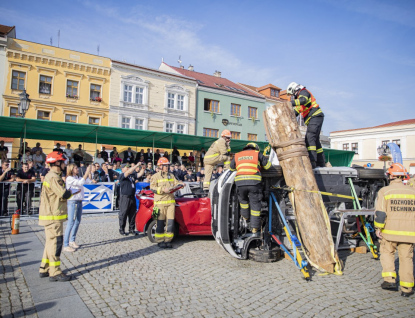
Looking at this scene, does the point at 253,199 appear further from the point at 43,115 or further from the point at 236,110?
the point at 236,110

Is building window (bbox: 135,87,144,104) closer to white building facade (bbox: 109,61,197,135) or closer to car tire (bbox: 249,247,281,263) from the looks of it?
white building facade (bbox: 109,61,197,135)

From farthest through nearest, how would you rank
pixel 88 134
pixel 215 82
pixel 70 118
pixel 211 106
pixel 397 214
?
pixel 215 82 → pixel 211 106 → pixel 70 118 → pixel 88 134 → pixel 397 214

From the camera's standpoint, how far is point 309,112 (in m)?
6.83

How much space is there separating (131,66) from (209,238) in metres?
23.6

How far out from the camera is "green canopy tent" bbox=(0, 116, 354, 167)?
14.4 m

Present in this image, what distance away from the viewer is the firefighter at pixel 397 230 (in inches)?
165

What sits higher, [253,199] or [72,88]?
[72,88]

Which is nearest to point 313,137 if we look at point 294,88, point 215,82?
point 294,88

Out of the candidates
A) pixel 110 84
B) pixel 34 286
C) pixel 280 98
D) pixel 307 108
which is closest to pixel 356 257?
pixel 307 108

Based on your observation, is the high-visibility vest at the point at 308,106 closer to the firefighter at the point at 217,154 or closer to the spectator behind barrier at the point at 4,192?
the firefighter at the point at 217,154

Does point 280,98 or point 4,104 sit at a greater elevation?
point 280,98

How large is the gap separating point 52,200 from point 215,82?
32.8 metres

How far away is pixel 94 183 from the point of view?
10539mm

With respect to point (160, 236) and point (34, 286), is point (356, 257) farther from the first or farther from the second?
point (34, 286)
